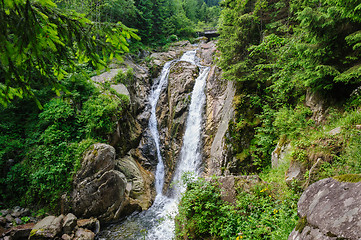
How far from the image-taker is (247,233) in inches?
141

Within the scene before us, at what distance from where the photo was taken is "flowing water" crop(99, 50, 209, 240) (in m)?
7.45

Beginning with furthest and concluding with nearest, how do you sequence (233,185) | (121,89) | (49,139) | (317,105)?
(121,89)
(49,139)
(317,105)
(233,185)

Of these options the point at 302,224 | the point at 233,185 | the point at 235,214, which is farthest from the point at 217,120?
the point at 302,224

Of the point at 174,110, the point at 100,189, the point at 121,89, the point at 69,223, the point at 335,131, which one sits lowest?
the point at 69,223

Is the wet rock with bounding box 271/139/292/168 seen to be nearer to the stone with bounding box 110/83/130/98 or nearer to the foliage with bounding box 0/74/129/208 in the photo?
the foliage with bounding box 0/74/129/208

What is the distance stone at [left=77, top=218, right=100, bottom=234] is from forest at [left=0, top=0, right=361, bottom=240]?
1.61 metres

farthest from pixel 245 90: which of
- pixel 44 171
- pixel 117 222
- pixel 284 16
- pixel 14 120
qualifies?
pixel 14 120

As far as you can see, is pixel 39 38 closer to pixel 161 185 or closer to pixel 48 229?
pixel 48 229

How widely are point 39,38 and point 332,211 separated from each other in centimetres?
435

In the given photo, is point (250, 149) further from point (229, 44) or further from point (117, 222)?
point (117, 222)

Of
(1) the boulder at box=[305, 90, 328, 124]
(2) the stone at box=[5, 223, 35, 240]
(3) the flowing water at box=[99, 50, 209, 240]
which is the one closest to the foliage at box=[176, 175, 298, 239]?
(3) the flowing water at box=[99, 50, 209, 240]

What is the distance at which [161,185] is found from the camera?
39.6 feet

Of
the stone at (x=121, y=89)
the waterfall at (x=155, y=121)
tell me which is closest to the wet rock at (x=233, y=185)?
the waterfall at (x=155, y=121)

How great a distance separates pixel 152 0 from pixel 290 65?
26652 mm
